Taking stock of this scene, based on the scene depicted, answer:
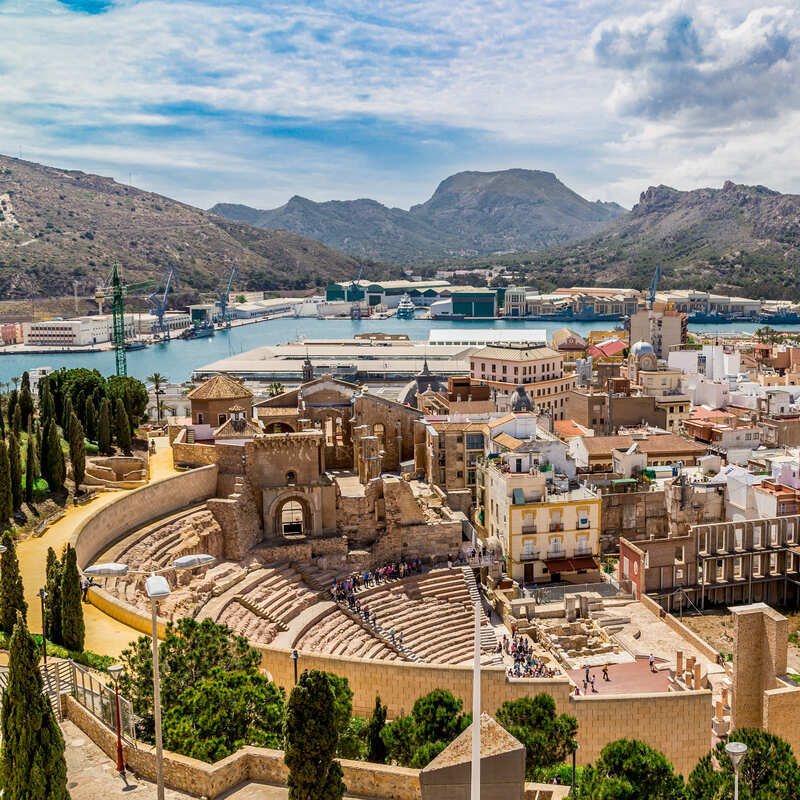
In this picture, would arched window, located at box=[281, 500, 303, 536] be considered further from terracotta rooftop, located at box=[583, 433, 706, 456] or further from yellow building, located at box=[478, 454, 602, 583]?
terracotta rooftop, located at box=[583, 433, 706, 456]

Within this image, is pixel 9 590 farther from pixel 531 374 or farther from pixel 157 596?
pixel 531 374

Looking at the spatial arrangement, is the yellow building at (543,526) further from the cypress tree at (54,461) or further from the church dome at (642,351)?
the church dome at (642,351)

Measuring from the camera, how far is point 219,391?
4025cm

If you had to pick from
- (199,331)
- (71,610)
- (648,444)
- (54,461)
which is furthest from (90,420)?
(199,331)

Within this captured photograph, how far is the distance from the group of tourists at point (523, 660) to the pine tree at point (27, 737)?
15.3 meters

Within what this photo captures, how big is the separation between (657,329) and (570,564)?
64853 mm

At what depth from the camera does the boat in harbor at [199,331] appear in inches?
5901

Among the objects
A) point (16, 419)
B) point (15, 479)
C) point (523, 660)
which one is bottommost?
point (523, 660)

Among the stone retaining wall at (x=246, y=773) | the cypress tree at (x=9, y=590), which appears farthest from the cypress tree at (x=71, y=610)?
the stone retaining wall at (x=246, y=773)

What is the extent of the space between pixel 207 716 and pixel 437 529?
67.1 ft

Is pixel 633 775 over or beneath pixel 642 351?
beneath

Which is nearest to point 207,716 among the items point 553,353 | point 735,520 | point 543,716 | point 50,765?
point 50,765

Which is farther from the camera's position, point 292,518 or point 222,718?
point 292,518

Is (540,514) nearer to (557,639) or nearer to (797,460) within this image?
(557,639)
